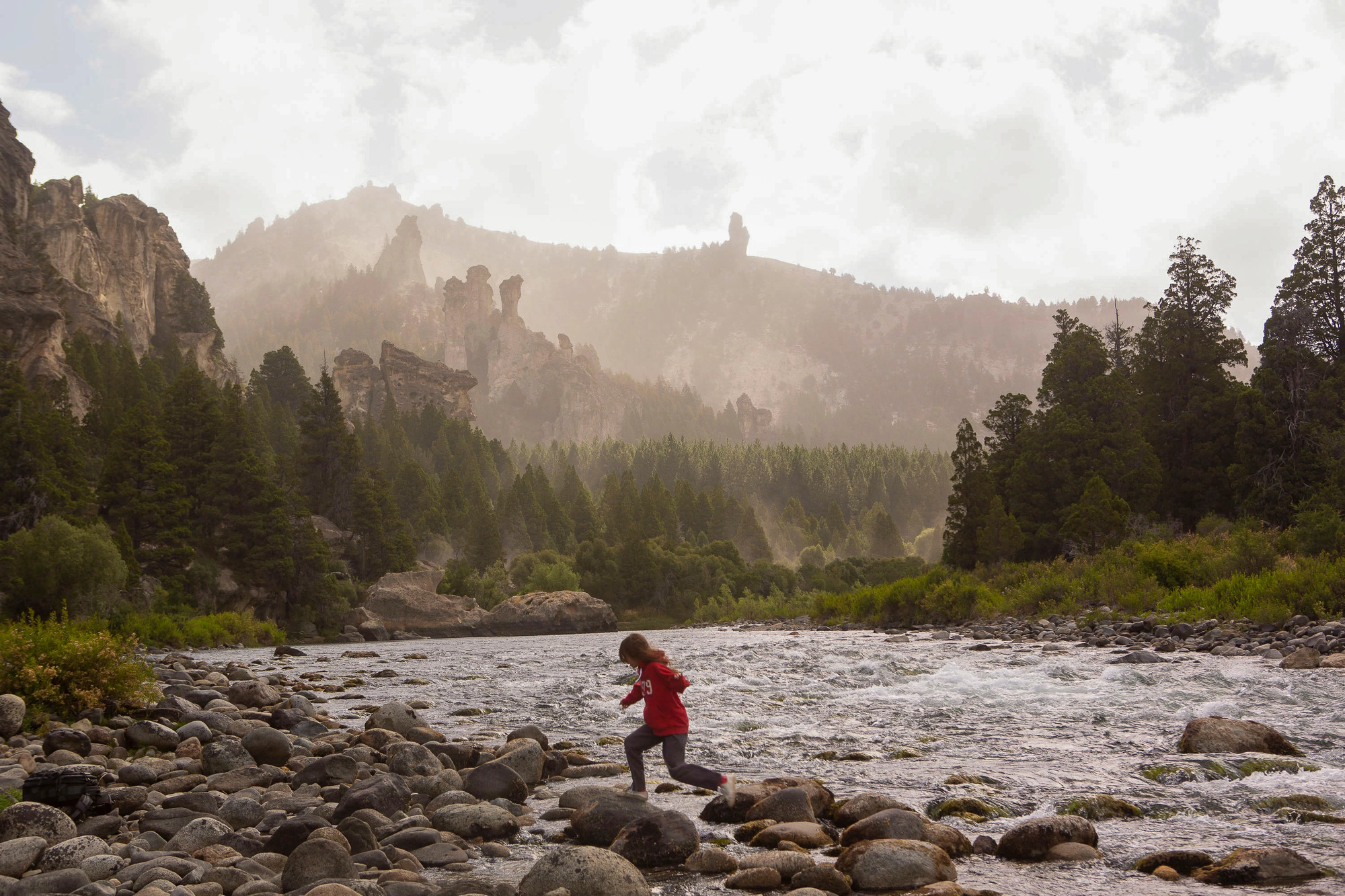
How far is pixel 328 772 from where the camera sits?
31.1 ft

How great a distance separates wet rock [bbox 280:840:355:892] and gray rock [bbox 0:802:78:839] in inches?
91.3

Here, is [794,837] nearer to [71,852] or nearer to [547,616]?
[71,852]

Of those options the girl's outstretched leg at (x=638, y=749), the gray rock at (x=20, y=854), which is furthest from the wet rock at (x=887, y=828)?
the gray rock at (x=20, y=854)

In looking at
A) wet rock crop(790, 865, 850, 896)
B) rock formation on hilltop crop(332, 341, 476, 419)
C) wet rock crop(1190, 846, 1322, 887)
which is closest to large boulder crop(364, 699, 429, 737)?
wet rock crop(790, 865, 850, 896)

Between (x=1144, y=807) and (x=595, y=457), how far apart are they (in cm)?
19285

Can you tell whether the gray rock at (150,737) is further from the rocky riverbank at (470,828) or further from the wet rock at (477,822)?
the wet rock at (477,822)

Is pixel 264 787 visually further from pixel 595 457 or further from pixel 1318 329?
pixel 595 457

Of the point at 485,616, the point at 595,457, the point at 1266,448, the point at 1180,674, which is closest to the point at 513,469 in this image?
the point at 595,457

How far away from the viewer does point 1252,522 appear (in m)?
40.0

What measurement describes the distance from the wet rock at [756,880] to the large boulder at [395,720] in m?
7.98

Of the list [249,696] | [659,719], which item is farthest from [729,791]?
[249,696]

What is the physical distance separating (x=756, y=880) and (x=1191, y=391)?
58.2 metres

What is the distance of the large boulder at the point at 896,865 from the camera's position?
19.0 feet

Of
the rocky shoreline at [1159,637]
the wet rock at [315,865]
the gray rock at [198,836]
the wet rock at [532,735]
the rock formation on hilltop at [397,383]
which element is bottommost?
the rocky shoreline at [1159,637]
